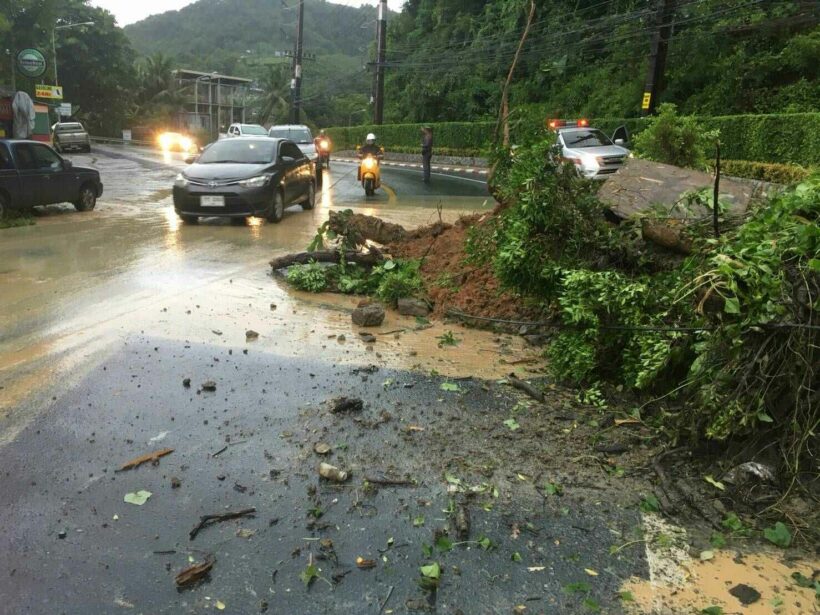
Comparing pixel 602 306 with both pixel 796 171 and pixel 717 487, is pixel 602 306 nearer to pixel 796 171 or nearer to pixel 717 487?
pixel 717 487

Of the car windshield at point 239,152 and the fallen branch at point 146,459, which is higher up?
the car windshield at point 239,152

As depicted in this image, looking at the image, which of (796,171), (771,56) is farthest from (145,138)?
(796,171)

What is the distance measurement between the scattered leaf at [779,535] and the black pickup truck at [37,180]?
12.8 metres

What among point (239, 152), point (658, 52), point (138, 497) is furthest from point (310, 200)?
point (658, 52)

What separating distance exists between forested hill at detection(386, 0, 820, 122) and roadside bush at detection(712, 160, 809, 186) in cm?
377

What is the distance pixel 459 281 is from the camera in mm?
7336

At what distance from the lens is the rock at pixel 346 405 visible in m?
4.49

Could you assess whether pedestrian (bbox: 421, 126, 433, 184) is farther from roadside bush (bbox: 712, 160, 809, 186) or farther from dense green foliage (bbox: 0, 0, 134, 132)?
dense green foliage (bbox: 0, 0, 134, 132)

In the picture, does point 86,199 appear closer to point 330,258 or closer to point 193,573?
point 330,258

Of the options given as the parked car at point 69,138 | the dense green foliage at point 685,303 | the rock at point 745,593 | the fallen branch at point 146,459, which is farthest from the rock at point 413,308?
the parked car at point 69,138

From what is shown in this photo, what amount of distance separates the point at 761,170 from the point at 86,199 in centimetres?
1661

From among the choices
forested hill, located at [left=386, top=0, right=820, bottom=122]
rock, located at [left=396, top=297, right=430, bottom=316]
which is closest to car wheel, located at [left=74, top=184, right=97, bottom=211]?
rock, located at [left=396, top=297, right=430, bottom=316]

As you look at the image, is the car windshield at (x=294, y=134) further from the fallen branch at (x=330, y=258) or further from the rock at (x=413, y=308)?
the rock at (x=413, y=308)

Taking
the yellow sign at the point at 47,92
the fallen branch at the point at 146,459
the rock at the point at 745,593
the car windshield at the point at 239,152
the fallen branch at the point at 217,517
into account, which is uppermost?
the yellow sign at the point at 47,92
